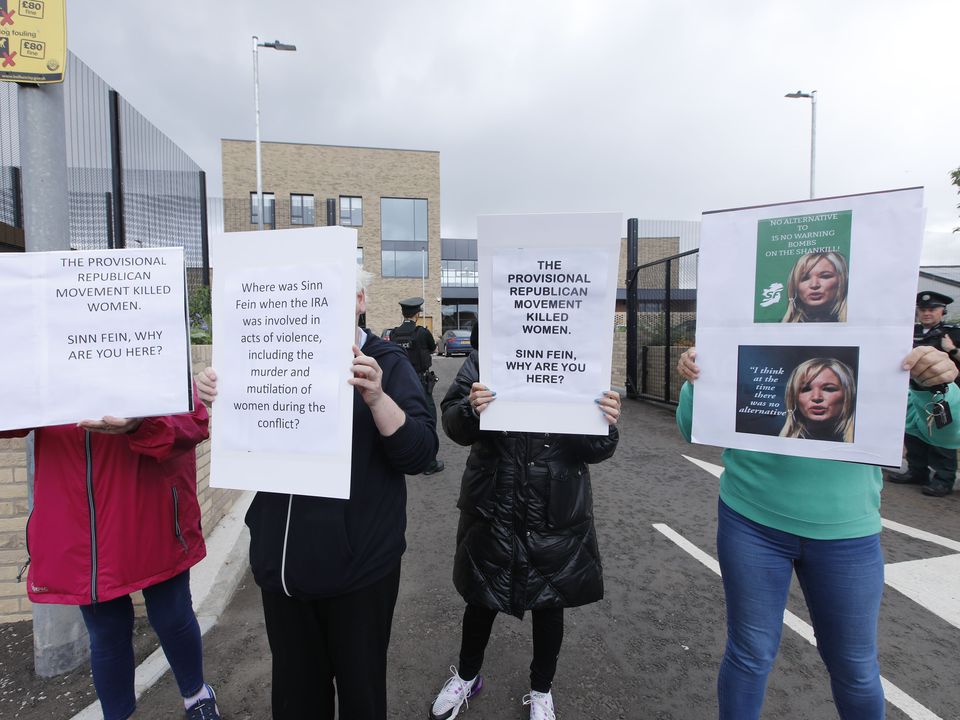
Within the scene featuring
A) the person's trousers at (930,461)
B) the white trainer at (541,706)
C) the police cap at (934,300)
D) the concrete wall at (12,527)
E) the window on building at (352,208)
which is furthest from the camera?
the window on building at (352,208)

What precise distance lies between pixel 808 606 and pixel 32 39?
3882mm

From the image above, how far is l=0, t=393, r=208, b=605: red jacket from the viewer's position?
6.17 ft

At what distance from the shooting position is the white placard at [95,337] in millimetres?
1631

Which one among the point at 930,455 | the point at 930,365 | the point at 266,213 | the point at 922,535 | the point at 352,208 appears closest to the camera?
the point at 930,365

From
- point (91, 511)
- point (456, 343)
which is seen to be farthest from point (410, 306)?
point (456, 343)

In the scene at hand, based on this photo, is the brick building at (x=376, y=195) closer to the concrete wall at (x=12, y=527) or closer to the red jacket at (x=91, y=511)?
the concrete wall at (x=12, y=527)

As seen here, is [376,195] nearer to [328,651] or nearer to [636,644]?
[636,644]

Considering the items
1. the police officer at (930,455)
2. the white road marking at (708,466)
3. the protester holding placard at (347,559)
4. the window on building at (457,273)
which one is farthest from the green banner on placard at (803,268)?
the window on building at (457,273)

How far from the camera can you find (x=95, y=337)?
165 centimetres

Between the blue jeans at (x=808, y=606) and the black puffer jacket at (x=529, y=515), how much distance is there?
54 cm

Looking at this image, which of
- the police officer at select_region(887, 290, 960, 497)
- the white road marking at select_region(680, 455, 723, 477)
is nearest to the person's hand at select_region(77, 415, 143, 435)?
the police officer at select_region(887, 290, 960, 497)

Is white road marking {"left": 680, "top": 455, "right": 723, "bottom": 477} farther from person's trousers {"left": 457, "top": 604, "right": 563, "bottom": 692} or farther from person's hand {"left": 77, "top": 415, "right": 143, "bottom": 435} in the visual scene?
person's hand {"left": 77, "top": 415, "right": 143, "bottom": 435}

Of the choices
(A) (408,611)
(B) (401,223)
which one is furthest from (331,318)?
(B) (401,223)

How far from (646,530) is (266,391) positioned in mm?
3764
